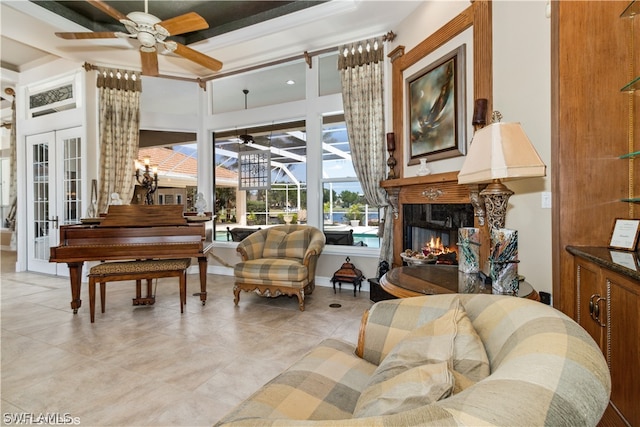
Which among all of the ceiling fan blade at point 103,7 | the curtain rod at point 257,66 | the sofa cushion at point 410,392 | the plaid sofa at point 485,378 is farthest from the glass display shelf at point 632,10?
the ceiling fan blade at point 103,7

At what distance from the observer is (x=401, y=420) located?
1.72 feet

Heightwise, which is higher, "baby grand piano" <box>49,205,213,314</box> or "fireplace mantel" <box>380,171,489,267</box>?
"fireplace mantel" <box>380,171,489,267</box>

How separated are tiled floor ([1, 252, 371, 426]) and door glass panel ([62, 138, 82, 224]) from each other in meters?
1.32

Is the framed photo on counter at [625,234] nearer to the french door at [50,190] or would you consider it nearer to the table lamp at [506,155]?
the table lamp at [506,155]

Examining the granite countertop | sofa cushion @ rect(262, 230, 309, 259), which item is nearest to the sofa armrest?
the granite countertop

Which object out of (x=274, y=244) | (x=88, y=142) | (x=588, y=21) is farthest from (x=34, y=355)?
(x=588, y=21)

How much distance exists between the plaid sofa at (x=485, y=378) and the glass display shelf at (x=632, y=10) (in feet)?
5.92

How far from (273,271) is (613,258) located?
274 centimetres

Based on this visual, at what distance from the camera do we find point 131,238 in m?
3.38

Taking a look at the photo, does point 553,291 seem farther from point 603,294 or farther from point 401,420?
point 401,420

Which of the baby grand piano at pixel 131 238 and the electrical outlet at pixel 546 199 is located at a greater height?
the electrical outlet at pixel 546 199

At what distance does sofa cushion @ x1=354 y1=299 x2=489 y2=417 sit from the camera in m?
0.77

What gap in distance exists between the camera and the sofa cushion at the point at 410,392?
0.75 m

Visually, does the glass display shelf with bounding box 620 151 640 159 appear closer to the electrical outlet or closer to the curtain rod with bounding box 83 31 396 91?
the electrical outlet
